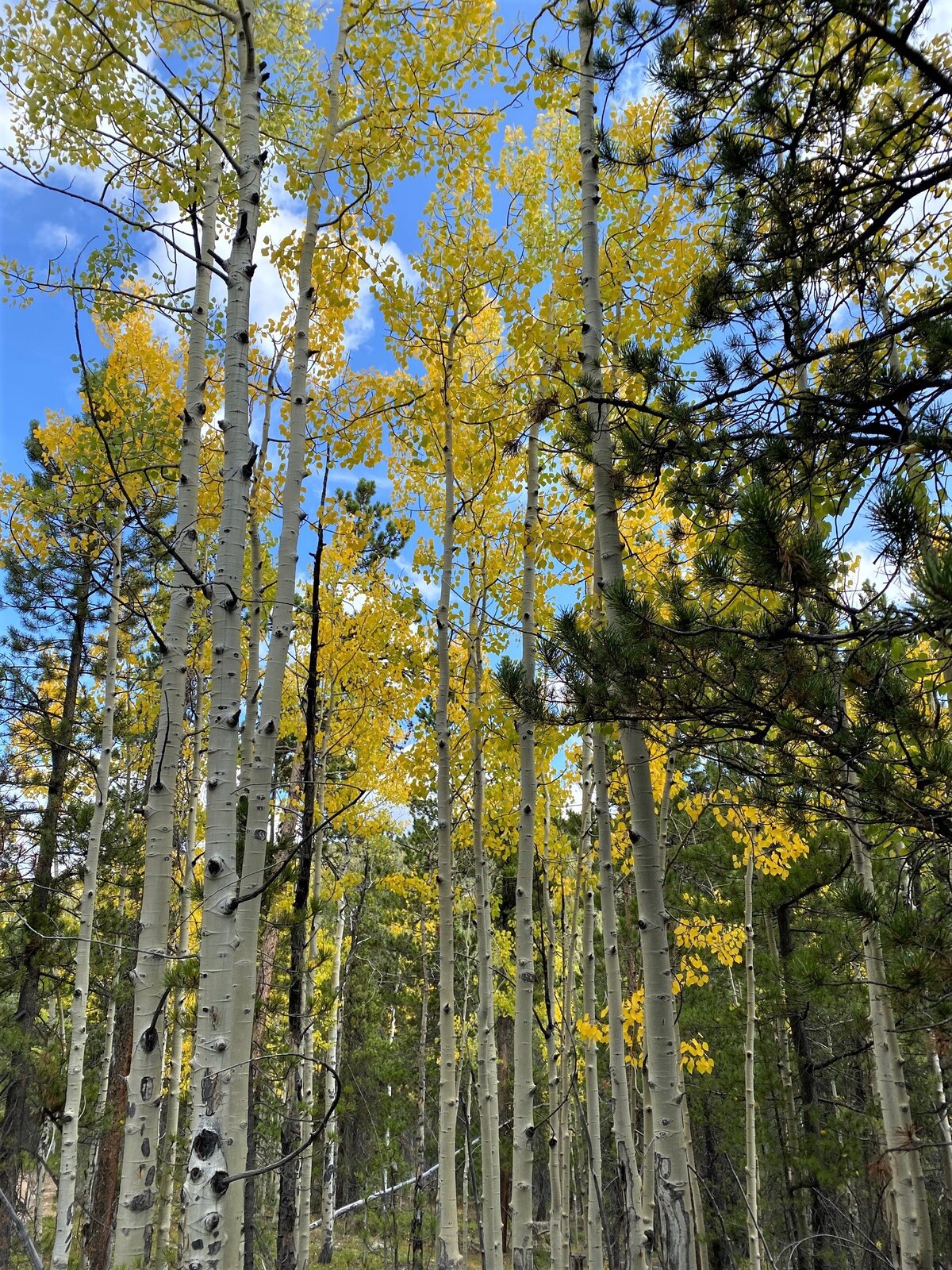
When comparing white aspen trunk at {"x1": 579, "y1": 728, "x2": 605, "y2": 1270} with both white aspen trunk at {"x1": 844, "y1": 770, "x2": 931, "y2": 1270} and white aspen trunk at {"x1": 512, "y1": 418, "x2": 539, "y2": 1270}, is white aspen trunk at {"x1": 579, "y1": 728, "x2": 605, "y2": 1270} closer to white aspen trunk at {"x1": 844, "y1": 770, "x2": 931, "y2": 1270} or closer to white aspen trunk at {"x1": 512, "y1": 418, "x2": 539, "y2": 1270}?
white aspen trunk at {"x1": 512, "y1": 418, "x2": 539, "y2": 1270}

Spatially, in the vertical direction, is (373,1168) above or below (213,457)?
below

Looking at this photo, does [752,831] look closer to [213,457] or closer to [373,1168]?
[213,457]

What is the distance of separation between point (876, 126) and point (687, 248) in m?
1.96

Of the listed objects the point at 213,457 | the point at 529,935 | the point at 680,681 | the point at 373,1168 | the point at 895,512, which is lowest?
the point at 373,1168

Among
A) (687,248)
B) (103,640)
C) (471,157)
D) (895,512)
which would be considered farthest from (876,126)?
(103,640)

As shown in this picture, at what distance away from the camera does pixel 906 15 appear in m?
2.15

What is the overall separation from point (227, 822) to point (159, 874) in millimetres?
1190

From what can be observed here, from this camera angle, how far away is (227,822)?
2059mm

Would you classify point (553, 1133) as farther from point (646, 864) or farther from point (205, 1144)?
point (205, 1144)

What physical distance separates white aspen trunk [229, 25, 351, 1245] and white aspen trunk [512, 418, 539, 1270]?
1157 millimetres

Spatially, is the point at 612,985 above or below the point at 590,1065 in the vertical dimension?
above

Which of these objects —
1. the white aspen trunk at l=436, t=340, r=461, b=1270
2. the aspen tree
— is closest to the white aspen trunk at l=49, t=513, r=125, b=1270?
the aspen tree

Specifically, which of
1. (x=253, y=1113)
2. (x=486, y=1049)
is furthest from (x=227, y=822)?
(x=253, y=1113)

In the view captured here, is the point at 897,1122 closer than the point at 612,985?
Yes
